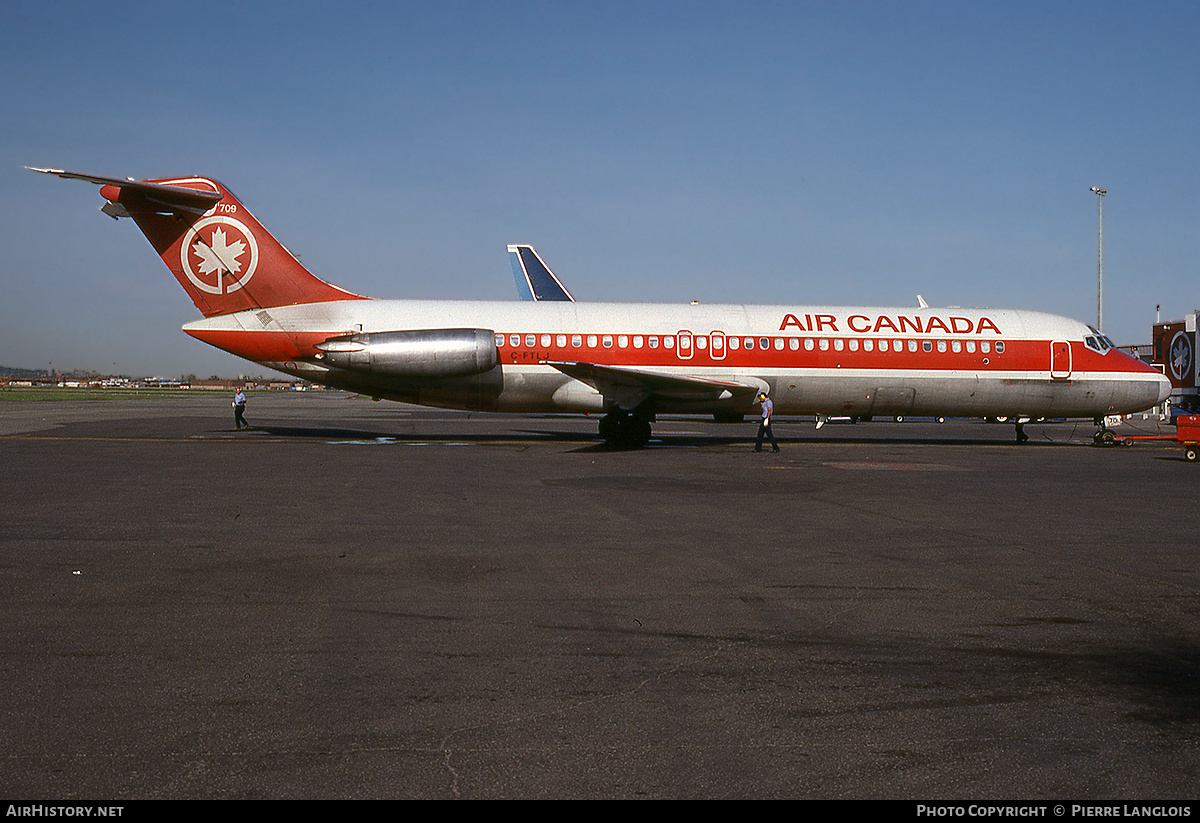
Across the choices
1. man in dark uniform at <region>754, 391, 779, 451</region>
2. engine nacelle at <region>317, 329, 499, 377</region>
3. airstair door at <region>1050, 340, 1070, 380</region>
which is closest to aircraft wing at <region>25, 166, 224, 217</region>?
engine nacelle at <region>317, 329, 499, 377</region>

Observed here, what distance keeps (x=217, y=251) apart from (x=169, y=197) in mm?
1713

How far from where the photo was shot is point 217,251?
2175cm

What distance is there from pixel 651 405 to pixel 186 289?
12.8m

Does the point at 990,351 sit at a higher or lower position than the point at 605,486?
higher

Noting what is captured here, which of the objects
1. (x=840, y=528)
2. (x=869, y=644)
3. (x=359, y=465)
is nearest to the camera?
(x=869, y=644)

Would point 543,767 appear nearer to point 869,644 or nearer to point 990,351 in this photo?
point 869,644

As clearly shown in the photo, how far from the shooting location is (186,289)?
862 inches

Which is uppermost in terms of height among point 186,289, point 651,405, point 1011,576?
point 186,289

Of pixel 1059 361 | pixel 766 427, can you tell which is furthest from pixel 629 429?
pixel 1059 361

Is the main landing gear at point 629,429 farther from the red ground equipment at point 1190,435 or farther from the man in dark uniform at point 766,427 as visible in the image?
the red ground equipment at point 1190,435

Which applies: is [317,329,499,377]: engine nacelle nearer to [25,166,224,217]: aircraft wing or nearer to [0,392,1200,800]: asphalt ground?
[25,166,224,217]: aircraft wing

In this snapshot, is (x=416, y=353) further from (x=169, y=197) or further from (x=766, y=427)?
(x=766, y=427)
